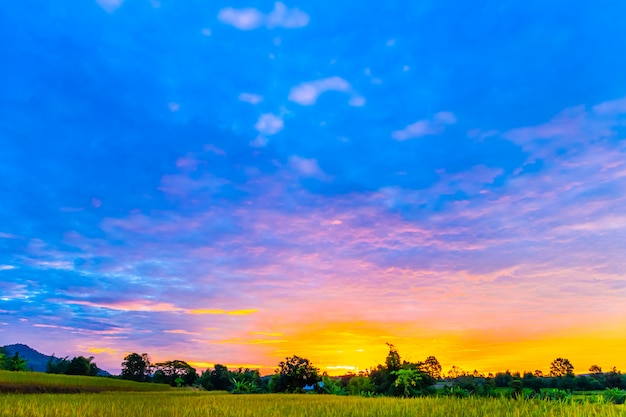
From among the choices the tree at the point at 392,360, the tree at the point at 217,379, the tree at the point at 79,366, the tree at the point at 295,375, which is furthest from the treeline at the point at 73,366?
the tree at the point at 392,360

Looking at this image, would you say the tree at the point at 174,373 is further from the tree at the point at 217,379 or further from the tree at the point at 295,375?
the tree at the point at 295,375

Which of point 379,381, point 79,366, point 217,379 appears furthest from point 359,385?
point 79,366

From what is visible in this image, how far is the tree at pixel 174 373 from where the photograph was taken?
8544 centimetres

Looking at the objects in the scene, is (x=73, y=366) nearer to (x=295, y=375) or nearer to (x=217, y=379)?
(x=217, y=379)

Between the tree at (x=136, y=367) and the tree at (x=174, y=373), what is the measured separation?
272 centimetres

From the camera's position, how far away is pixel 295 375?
5462cm

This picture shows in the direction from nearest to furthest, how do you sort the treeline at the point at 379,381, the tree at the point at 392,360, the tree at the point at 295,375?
the treeline at the point at 379,381 → the tree at the point at 392,360 → the tree at the point at 295,375

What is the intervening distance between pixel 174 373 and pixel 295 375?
1741 inches

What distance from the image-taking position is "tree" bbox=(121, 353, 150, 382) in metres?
85.5

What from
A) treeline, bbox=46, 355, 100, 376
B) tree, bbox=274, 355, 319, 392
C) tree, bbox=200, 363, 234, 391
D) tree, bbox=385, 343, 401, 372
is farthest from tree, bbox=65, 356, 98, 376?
tree, bbox=385, 343, 401, 372

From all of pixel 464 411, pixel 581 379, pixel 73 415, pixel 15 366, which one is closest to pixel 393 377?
pixel 581 379

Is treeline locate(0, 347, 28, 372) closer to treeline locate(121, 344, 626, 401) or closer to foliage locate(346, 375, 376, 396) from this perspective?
treeline locate(121, 344, 626, 401)

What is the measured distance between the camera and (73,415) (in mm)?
11227

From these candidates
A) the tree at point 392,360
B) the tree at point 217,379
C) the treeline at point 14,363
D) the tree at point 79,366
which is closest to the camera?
the tree at point 392,360
